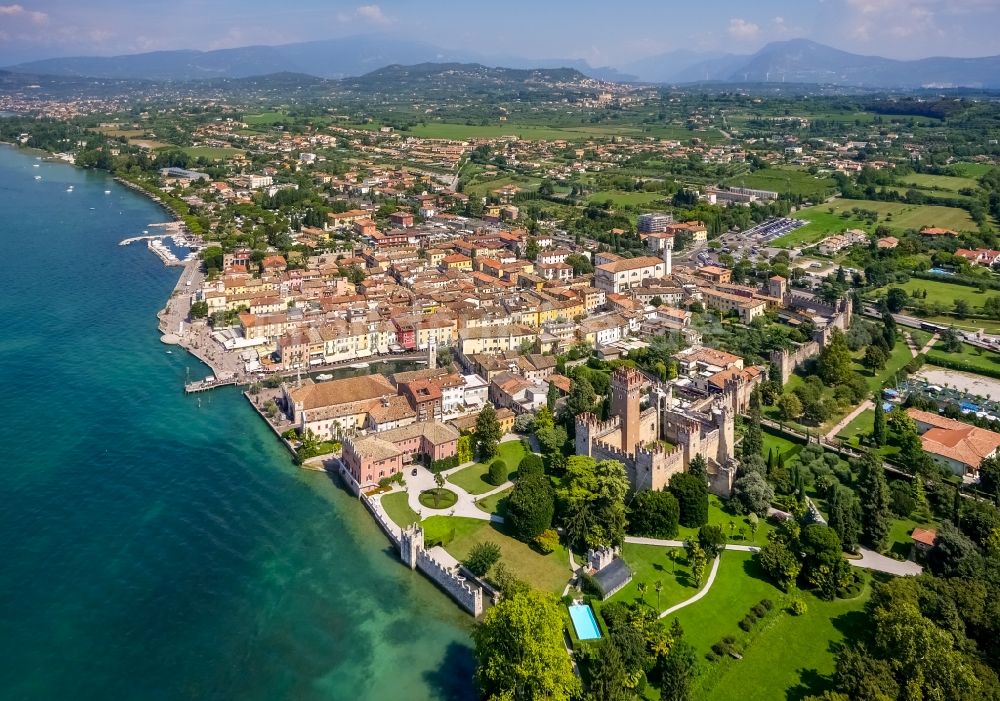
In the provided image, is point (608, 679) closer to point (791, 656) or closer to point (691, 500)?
point (791, 656)

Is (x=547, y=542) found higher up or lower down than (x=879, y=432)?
lower down

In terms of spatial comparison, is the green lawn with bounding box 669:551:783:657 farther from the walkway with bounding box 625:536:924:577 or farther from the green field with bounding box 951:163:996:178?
the green field with bounding box 951:163:996:178

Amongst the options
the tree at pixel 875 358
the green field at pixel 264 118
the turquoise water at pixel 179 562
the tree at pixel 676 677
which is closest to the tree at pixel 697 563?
the tree at pixel 676 677

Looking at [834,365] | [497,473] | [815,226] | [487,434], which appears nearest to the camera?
[497,473]

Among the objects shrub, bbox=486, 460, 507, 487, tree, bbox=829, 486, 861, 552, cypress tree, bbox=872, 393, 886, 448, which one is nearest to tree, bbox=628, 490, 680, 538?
tree, bbox=829, 486, 861, 552

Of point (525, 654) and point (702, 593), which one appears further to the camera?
point (702, 593)

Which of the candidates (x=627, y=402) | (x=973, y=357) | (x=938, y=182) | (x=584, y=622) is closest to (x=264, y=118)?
(x=938, y=182)

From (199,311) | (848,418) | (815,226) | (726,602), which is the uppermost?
(815,226)

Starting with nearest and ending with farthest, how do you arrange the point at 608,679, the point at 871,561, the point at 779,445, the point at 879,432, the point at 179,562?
the point at 608,679 < the point at 871,561 < the point at 179,562 < the point at 879,432 < the point at 779,445
